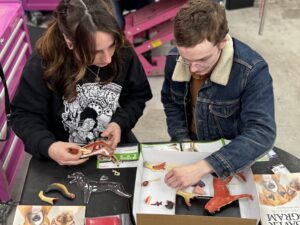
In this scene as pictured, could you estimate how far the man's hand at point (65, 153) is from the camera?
3.56 feet

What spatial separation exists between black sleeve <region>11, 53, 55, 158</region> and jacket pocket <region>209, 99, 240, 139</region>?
531 mm

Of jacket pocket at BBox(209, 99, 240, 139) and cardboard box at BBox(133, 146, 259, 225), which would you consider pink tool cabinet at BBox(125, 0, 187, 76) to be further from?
cardboard box at BBox(133, 146, 259, 225)

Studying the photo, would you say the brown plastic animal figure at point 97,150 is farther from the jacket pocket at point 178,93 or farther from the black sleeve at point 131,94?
the jacket pocket at point 178,93

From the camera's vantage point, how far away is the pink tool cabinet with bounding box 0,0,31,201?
1700 millimetres

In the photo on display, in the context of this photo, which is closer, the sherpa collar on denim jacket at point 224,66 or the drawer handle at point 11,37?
the sherpa collar on denim jacket at point 224,66

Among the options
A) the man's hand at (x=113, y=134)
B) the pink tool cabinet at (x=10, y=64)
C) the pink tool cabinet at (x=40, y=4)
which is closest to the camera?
the man's hand at (x=113, y=134)

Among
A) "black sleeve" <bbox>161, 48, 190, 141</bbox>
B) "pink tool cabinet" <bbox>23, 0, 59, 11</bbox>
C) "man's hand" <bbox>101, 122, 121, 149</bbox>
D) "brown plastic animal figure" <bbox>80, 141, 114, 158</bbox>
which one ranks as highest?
"brown plastic animal figure" <bbox>80, 141, 114, 158</bbox>

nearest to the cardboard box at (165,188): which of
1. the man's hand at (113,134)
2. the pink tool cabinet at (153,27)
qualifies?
the man's hand at (113,134)

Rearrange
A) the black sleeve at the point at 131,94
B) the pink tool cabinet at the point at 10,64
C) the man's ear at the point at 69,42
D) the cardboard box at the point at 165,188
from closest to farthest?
1. the cardboard box at the point at 165,188
2. the man's ear at the point at 69,42
3. the black sleeve at the point at 131,94
4. the pink tool cabinet at the point at 10,64

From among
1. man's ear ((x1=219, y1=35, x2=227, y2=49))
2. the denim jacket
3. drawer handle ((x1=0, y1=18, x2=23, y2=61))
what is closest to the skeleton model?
the denim jacket

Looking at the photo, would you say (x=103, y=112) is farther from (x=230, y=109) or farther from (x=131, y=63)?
(x=230, y=109)

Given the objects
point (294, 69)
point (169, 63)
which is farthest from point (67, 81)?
point (294, 69)

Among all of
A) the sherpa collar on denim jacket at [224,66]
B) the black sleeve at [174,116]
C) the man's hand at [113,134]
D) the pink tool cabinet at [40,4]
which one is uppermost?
the sherpa collar on denim jacket at [224,66]

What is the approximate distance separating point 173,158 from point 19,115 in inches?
20.6
